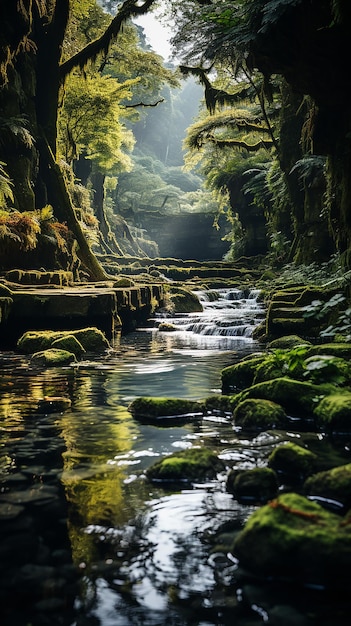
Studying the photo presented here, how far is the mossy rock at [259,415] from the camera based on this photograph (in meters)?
4.85

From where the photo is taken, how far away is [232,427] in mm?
4875

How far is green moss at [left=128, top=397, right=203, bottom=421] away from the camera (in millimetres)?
5379

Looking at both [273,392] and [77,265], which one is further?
[77,265]

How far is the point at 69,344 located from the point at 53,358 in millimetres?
994

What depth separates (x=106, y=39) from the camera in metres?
18.0

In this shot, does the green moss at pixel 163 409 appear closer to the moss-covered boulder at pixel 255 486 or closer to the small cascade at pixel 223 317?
the moss-covered boulder at pixel 255 486

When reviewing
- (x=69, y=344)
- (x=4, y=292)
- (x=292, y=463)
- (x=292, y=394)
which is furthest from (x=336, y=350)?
(x=4, y=292)

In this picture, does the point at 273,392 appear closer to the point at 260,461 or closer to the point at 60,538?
the point at 260,461

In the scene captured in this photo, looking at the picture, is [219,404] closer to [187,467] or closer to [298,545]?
[187,467]

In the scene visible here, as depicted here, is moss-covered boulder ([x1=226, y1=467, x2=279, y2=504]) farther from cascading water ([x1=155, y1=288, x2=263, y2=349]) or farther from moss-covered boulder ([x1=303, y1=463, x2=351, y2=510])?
cascading water ([x1=155, y1=288, x2=263, y2=349])

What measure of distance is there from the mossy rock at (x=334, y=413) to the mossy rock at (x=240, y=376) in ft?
5.46

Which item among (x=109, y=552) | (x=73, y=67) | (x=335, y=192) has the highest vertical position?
(x=73, y=67)

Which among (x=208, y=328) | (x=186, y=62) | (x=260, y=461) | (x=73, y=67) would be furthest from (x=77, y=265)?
(x=260, y=461)

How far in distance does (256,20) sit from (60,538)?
346 inches
